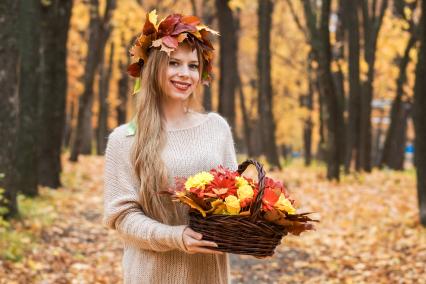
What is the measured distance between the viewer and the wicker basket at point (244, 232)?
117 inches

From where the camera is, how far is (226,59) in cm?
1789

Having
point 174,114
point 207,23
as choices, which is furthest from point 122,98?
point 174,114

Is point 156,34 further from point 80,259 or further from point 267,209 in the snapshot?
point 80,259

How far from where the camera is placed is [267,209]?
2.99m

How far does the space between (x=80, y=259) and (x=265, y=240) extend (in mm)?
6061

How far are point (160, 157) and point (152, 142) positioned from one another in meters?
0.08

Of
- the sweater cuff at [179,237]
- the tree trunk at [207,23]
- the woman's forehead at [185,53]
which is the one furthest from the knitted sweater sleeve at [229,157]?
the tree trunk at [207,23]

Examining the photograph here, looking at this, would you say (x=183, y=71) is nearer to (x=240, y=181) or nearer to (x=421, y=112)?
(x=240, y=181)

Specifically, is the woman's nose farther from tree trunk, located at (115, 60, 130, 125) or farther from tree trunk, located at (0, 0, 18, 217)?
tree trunk, located at (115, 60, 130, 125)

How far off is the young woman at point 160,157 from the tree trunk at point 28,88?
26.7 feet

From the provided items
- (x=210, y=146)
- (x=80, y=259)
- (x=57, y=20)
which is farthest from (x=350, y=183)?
(x=210, y=146)

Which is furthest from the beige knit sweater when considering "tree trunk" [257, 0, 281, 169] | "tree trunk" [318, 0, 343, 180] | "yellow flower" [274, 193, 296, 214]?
"tree trunk" [257, 0, 281, 169]

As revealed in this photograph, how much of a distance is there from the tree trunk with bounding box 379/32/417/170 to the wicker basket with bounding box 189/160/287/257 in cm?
1623

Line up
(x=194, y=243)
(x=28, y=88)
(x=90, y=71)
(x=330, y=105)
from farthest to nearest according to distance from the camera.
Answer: (x=90, y=71) → (x=330, y=105) → (x=28, y=88) → (x=194, y=243)
